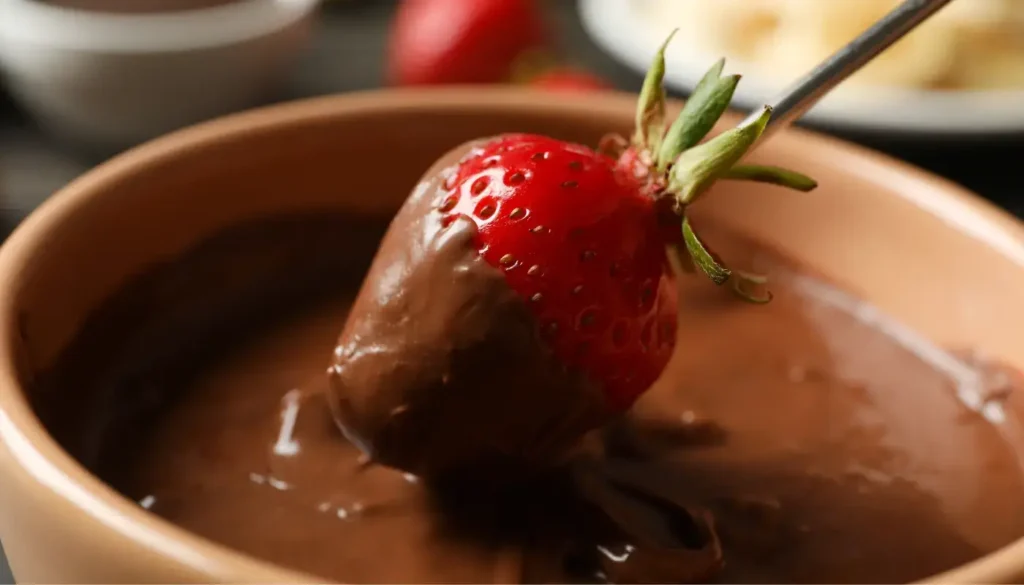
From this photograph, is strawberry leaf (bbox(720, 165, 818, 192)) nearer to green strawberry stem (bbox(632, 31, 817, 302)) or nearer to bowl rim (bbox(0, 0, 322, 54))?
green strawberry stem (bbox(632, 31, 817, 302))

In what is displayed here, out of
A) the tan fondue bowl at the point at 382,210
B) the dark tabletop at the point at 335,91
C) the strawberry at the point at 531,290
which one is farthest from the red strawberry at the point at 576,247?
the dark tabletop at the point at 335,91

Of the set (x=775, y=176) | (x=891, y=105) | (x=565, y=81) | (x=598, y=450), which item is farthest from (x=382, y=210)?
(x=891, y=105)

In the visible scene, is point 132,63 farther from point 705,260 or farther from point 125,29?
point 705,260

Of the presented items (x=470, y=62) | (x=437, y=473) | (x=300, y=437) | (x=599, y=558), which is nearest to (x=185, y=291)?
(x=300, y=437)

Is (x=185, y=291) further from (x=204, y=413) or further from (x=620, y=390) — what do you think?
(x=620, y=390)

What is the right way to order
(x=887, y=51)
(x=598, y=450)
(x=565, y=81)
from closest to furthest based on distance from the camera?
(x=598, y=450) → (x=887, y=51) → (x=565, y=81)

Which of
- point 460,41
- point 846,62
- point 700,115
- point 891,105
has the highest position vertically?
point 891,105
